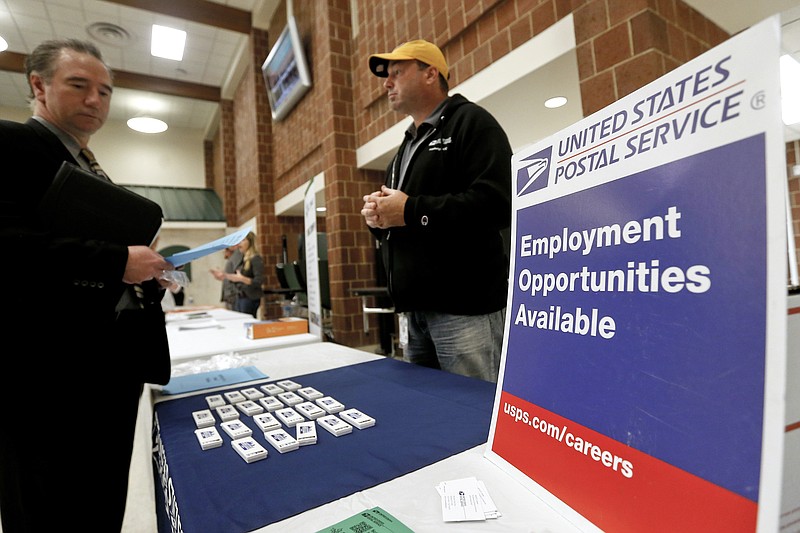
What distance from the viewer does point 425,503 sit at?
1.43 feet

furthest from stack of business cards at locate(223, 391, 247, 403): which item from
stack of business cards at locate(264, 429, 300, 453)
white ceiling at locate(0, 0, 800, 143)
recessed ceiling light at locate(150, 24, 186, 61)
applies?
recessed ceiling light at locate(150, 24, 186, 61)

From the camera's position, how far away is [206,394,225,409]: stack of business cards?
82 cm

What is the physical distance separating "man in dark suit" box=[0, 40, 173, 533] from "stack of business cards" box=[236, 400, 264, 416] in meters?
0.28

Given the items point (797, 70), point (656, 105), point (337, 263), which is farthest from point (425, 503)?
point (337, 263)

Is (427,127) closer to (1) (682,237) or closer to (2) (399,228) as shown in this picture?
(2) (399,228)

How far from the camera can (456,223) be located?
1100 millimetres

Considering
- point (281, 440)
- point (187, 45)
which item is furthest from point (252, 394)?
point (187, 45)

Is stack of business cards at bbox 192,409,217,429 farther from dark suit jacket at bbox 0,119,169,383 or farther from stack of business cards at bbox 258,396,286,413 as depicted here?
dark suit jacket at bbox 0,119,169,383

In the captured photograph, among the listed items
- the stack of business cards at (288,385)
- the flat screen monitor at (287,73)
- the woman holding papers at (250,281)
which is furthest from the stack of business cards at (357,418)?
the flat screen monitor at (287,73)

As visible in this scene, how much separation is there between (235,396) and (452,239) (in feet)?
2.33

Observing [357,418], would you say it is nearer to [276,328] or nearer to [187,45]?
[276,328]

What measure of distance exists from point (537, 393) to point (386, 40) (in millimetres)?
3537

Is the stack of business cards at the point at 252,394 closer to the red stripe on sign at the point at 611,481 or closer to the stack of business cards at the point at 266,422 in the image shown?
the stack of business cards at the point at 266,422

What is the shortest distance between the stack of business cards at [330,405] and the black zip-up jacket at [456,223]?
1.52 feet
